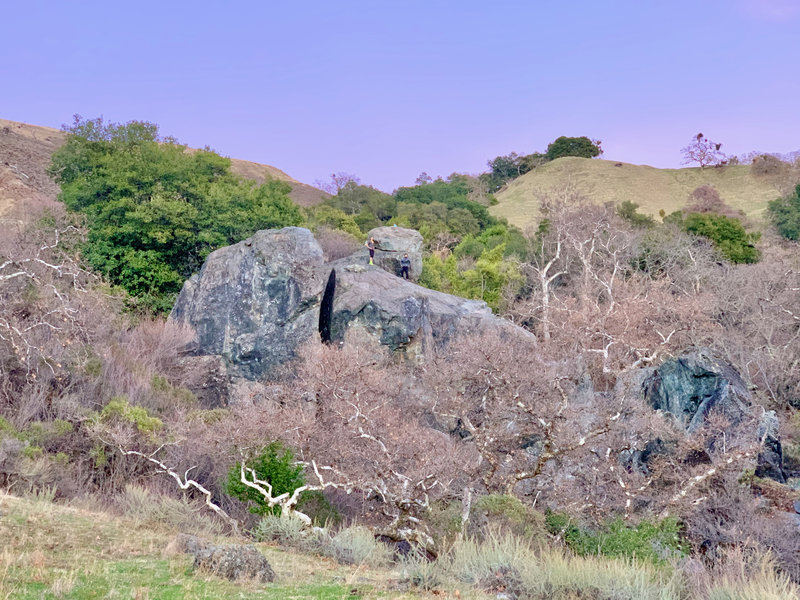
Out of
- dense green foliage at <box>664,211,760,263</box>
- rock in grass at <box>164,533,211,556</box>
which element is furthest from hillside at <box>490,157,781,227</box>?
rock in grass at <box>164,533,211,556</box>

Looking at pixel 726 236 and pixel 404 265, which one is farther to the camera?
pixel 726 236

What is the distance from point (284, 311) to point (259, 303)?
0.97 metres

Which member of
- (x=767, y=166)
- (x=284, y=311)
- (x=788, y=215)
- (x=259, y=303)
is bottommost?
(x=284, y=311)

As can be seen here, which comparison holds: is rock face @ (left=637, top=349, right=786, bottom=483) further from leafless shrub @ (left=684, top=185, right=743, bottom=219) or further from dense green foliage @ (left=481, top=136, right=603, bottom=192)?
dense green foliage @ (left=481, top=136, right=603, bottom=192)

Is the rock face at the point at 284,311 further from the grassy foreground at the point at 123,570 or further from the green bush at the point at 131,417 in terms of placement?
the grassy foreground at the point at 123,570

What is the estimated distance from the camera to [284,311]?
86.8 feet

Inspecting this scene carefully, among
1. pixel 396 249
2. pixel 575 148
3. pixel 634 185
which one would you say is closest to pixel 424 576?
pixel 396 249

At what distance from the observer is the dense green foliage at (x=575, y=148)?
89250mm

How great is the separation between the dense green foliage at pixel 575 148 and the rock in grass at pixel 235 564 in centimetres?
8631

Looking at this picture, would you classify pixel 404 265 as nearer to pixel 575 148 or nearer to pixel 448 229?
pixel 448 229

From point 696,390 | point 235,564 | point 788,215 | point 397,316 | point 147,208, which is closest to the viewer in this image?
point 235,564

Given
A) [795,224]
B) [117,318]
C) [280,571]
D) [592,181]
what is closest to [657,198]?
[592,181]

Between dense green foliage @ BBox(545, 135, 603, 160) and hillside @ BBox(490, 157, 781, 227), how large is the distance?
5.39 m

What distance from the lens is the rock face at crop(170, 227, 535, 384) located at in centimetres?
2616
